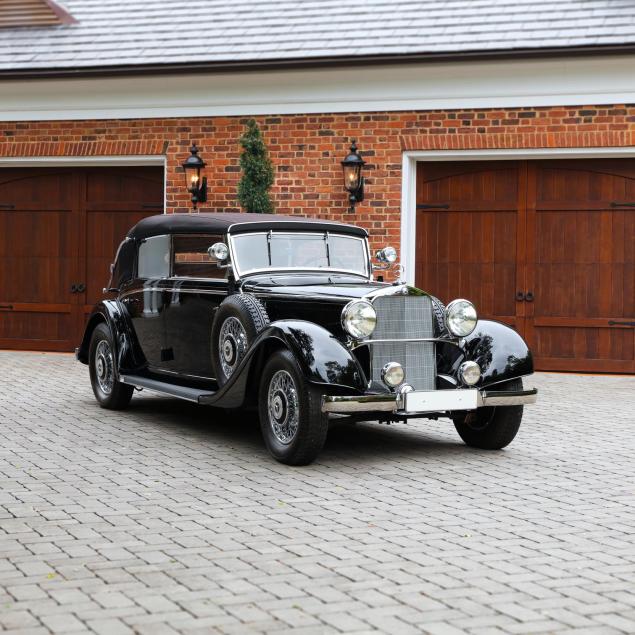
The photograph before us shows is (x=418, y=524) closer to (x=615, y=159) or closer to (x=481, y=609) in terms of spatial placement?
(x=481, y=609)

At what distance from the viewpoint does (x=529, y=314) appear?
1355 centimetres

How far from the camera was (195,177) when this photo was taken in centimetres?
1426

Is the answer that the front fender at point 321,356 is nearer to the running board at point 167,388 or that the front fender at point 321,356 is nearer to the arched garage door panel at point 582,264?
the running board at point 167,388

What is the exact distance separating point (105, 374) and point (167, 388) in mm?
1414

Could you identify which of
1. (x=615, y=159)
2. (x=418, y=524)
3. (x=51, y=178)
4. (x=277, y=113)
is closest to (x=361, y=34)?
(x=277, y=113)

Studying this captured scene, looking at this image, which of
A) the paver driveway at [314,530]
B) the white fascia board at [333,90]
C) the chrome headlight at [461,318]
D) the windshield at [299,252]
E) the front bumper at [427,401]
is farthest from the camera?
the white fascia board at [333,90]

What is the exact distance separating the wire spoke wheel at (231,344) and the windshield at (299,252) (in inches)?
22.1

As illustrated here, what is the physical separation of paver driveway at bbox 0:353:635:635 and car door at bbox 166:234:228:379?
570 mm

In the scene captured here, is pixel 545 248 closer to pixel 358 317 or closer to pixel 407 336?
pixel 407 336

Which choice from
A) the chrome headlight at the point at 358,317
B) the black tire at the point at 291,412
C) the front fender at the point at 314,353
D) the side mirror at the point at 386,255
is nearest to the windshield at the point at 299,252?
the side mirror at the point at 386,255

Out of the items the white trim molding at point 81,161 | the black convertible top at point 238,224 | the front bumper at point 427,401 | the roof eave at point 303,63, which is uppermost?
the roof eave at point 303,63

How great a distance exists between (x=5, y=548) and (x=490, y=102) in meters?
9.67

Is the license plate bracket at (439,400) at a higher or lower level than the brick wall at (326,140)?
lower

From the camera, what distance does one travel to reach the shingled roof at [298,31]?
1330 centimetres
